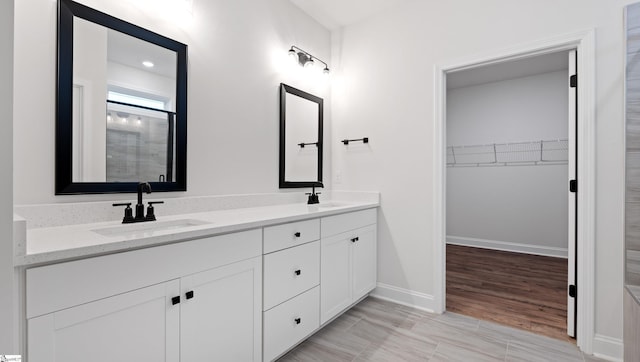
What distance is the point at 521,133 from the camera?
14.3 ft

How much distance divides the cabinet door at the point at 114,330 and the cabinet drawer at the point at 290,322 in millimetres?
532

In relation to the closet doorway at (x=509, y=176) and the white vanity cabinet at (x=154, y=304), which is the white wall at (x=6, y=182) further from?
the closet doorway at (x=509, y=176)

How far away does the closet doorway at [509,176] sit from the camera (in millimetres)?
3662

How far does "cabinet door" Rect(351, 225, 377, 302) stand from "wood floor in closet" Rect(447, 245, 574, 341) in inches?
27.5

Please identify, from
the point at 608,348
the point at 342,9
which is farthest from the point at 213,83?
the point at 608,348

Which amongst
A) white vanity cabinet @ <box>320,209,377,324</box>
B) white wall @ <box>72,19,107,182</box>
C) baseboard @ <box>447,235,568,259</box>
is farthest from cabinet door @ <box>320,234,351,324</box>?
baseboard @ <box>447,235,568,259</box>

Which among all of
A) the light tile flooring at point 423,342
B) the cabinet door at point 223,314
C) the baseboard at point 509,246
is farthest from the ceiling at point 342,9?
the baseboard at point 509,246

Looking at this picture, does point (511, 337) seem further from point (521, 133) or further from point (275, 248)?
point (521, 133)

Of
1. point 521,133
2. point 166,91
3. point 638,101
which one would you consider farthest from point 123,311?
point 521,133

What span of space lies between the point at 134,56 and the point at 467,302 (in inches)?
121

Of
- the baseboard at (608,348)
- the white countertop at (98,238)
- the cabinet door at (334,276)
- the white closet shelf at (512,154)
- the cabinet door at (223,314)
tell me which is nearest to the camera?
the white countertop at (98,238)

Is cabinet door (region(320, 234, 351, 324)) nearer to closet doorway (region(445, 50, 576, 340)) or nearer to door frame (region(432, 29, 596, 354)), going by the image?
closet doorway (region(445, 50, 576, 340))

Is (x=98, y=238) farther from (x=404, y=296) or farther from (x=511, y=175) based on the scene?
(x=511, y=175)

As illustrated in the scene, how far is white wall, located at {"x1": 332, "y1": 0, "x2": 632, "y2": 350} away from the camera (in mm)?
1836
